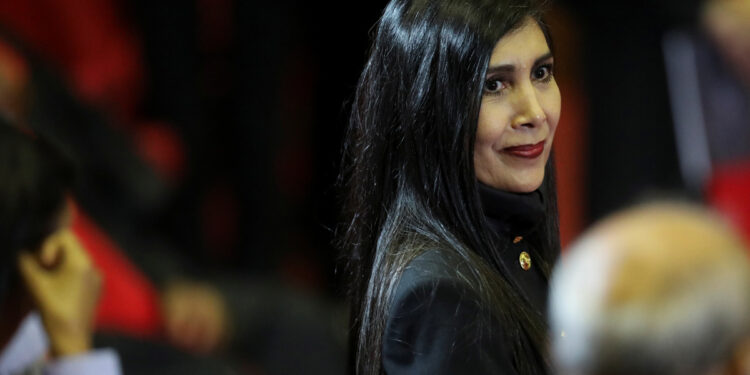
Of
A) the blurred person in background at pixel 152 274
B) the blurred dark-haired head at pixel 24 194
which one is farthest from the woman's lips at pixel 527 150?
the blurred person in background at pixel 152 274

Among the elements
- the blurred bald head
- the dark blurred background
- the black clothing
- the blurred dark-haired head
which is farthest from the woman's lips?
the dark blurred background

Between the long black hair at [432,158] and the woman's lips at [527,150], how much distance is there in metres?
0.09

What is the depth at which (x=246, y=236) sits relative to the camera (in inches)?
206

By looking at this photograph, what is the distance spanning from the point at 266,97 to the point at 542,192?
126 inches

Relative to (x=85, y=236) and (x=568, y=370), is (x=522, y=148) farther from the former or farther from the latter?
(x=85, y=236)

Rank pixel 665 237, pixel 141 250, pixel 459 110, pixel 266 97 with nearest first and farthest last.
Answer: pixel 665 237, pixel 459 110, pixel 141 250, pixel 266 97

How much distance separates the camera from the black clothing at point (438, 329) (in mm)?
1714

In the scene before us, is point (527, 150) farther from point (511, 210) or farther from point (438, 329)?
point (438, 329)

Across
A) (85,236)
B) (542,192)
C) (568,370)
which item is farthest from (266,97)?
(568,370)

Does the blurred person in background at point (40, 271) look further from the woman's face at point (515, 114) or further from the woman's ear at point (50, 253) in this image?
the woman's face at point (515, 114)

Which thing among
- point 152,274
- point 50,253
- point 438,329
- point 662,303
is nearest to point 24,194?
point 50,253

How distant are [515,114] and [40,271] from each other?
36.9 inches

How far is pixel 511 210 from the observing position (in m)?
1.97

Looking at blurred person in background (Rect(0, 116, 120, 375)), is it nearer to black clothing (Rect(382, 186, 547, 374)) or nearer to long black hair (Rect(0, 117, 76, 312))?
long black hair (Rect(0, 117, 76, 312))
